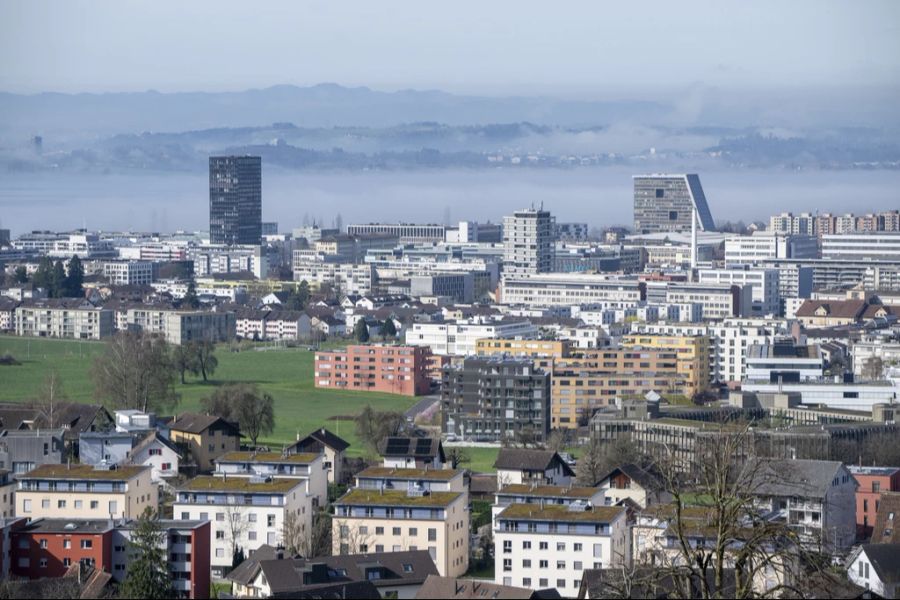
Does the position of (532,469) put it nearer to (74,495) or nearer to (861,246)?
(74,495)

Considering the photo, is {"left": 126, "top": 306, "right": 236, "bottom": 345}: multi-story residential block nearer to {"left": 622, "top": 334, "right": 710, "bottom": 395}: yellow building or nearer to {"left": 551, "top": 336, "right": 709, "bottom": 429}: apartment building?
{"left": 622, "top": 334, "right": 710, "bottom": 395}: yellow building

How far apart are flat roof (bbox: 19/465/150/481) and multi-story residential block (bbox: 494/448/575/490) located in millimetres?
2319

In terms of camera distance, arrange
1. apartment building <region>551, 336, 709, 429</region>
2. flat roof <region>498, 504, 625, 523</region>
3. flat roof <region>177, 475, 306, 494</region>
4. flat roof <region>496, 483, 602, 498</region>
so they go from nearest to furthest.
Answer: flat roof <region>498, 504, 625, 523</region>, flat roof <region>496, 483, 602, 498</region>, flat roof <region>177, 475, 306, 494</region>, apartment building <region>551, 336, 709, 429</region>

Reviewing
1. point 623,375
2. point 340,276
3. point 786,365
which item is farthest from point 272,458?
point 340,276

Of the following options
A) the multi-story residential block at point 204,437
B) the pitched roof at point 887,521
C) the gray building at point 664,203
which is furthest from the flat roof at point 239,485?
the gray building at point 664,203

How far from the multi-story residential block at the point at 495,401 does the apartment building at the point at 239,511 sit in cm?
581

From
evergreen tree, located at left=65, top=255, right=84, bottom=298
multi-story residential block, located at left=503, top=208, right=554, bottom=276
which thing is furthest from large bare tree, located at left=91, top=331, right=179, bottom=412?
multi-story residential block, located at left=503, top=208, right=554, bottom=276

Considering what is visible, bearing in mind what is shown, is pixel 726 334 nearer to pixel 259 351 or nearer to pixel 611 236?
pixel 259 351

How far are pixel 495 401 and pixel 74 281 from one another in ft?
50.7

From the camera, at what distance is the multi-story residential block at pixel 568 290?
99.8 feet

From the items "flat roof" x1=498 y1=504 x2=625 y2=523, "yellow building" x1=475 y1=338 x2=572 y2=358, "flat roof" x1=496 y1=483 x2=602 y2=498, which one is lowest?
"flat roof" x1=498 y1=504 x2=625 y2=523

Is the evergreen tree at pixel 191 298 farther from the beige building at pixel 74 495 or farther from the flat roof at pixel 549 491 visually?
the flat roof at pixel 549 491

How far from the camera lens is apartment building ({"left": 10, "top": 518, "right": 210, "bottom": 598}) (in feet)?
30.9

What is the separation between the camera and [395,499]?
10625mm
